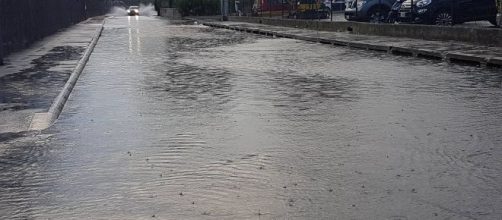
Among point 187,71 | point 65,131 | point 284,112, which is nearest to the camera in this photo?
point 65,131

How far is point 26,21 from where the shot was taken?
22.0m

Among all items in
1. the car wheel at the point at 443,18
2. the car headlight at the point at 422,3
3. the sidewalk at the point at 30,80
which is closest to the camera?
the sidewalk at the point at 30,80

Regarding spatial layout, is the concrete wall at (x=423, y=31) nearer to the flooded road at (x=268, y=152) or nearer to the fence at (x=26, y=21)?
the flooded road at (x=268, y=152)

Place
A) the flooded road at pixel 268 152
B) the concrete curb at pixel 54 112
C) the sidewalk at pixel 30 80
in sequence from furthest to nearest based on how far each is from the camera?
1. the sidewalk at pixel 30 80
2. the concrete curb at pixel 54 112
3. the flooded road at pixel 268 152

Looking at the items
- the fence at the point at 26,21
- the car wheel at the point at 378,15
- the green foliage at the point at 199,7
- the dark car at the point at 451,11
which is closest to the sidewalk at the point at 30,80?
the fence at the point at 26,21

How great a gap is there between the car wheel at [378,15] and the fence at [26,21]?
590 inches

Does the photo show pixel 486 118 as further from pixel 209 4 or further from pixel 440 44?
pixel 209 4

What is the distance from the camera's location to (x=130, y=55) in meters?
20.3

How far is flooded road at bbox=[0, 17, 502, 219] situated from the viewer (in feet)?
17.0

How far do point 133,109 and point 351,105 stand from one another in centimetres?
348

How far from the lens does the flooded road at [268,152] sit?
5176 mm

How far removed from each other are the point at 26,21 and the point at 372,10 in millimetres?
15606

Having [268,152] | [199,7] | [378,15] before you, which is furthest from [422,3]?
[199,7]

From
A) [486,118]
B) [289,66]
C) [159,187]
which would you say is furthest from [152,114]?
[289,66]
